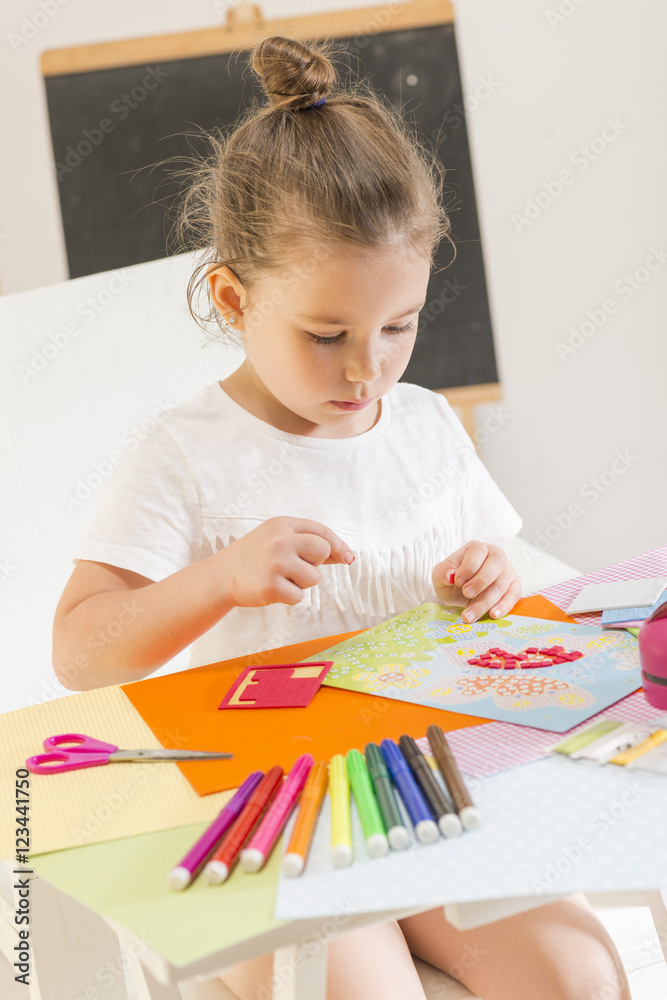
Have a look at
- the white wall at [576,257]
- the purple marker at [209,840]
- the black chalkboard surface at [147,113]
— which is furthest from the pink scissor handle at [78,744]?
the white wall at [576,257]

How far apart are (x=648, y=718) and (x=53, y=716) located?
38 centimetres

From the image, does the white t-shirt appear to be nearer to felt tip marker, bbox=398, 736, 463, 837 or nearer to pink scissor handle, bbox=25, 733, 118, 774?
pink scissor handle, bbox=25, 733, 118, 774

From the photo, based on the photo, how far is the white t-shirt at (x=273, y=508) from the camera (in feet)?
2.64

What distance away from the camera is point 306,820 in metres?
0.43

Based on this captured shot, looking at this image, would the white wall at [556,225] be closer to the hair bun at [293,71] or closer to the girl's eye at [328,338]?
the hair bun at [293,71]

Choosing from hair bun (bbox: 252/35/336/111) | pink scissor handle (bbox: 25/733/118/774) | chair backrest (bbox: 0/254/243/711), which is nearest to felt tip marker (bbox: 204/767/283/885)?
pink scissor handle (bbox: 25/733/118/774)

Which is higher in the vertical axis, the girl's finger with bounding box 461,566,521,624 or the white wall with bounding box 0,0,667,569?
the white wall with bounding box 0,0,667,569

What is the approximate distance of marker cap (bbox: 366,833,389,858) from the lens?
41 cm

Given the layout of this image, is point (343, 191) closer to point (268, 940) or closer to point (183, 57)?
point (268, 940)

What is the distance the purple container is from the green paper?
223mm

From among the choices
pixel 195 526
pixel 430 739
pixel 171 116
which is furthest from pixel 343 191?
pixel 171 116

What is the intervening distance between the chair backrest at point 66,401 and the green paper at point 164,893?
0.70m

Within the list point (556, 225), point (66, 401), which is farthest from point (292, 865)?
point (556, 225)

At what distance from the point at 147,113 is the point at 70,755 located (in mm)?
1439
